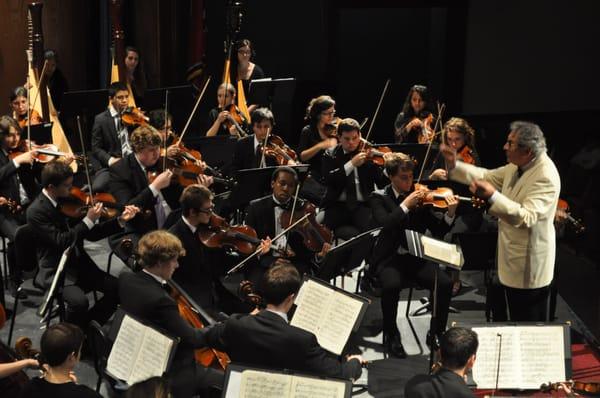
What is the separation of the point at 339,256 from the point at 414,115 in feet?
9.19

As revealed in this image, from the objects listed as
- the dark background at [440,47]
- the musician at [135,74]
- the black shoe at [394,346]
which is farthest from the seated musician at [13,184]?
the dark background at [440,47]

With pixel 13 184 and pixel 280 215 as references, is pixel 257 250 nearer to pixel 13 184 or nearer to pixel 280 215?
pixel 280 215

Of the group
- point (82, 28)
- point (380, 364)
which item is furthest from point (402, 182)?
point (82, 28)

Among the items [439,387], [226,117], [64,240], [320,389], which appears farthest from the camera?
[226,117]

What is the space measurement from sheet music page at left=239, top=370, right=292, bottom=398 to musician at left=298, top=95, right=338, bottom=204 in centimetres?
342

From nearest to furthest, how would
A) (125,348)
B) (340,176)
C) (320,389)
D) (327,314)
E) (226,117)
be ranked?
(320,389) < (125,348) < (327,314) < (340,176) < (226,117)

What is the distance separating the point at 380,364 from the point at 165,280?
1644mm

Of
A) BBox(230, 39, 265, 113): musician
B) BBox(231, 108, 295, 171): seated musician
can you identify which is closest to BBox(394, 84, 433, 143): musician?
BBox(231, 108, 295, 171): seated musician

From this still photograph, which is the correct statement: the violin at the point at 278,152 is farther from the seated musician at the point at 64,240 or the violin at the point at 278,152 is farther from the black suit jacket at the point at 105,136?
the seated musician at the point at 64,240

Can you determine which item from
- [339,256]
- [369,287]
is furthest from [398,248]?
[339,256]

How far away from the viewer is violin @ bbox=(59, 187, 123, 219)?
5.00m

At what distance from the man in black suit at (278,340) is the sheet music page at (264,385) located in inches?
12.2

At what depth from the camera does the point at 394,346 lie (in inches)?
202

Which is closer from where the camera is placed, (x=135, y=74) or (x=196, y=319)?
(x=196, y=319)
